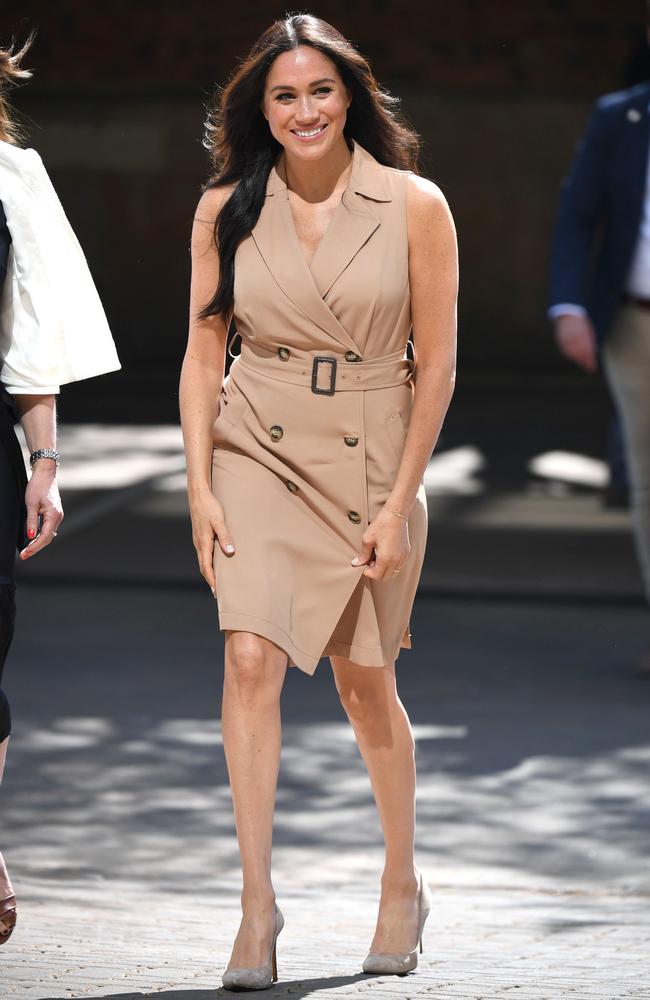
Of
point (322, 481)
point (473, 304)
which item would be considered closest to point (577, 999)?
point (322, 481)

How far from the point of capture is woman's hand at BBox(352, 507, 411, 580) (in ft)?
13.3

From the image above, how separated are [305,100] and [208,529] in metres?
0.89

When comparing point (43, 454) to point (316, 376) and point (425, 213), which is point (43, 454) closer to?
point (316, 376)

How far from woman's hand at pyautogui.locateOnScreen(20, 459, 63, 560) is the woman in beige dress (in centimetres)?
29

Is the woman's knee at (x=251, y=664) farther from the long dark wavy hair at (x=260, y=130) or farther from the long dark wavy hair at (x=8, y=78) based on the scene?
the long dark wavy hair at (x=8, y=78)

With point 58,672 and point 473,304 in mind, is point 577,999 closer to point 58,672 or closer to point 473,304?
point 58,672

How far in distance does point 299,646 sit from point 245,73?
1.19 metres

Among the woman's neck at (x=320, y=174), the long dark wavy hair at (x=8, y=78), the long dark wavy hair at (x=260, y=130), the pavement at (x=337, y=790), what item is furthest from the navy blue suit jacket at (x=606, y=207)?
the long dark wavy hair at (x=8, y=78)

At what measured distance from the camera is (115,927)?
4.52m

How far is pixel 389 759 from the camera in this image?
4.24m

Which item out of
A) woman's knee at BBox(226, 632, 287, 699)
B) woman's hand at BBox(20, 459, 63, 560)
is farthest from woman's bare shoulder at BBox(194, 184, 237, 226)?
woman's knee at BBox(226, 632, 287, 699)

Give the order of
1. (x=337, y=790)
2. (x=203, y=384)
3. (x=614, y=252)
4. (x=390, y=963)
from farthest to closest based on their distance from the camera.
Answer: (x=614, y=252)
(x=337, y=790)
(x=203, y=384)
(x=390, y=963)

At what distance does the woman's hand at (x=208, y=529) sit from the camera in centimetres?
401

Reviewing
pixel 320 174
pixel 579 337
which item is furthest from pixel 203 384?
pixel 579 337
